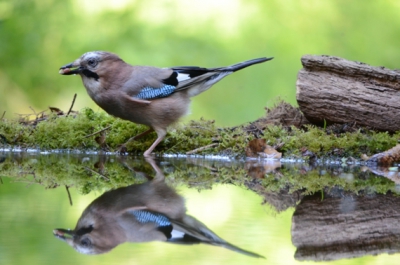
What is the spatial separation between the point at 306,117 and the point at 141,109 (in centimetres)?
164

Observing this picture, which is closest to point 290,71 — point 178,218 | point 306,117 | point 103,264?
point 306,117

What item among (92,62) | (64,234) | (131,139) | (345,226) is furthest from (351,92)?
(64,234)

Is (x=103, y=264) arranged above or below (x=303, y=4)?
below

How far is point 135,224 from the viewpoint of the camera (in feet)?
8.87

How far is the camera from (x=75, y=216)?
2.88m

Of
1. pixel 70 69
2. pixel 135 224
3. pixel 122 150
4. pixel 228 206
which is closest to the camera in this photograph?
pixel 135 224

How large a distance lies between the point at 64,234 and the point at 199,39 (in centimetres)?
791

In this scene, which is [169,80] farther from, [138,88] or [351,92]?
[351,92]

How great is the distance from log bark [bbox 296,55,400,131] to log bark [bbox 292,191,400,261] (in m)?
2.20

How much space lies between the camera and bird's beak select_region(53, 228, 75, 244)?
93.9 inches

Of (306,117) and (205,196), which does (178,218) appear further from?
(306,117)

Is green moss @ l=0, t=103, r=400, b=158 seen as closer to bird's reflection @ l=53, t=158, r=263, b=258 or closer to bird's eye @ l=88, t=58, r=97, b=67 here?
bird's eye @ l=88, t=58, r=97, b=67

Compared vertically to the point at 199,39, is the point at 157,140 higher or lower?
lower

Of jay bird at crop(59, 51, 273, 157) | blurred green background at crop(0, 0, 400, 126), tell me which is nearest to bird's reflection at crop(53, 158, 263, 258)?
jay bird at crop(59, 51, 273, 157)
